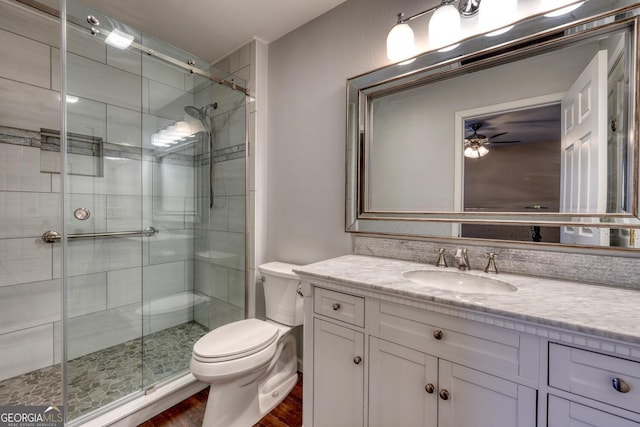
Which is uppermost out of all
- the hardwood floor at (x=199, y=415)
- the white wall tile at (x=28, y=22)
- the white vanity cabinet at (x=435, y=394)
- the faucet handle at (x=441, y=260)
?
the white wall tile at (x=28, y=22)

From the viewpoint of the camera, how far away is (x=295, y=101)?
1945mm

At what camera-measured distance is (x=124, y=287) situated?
6.14 feet

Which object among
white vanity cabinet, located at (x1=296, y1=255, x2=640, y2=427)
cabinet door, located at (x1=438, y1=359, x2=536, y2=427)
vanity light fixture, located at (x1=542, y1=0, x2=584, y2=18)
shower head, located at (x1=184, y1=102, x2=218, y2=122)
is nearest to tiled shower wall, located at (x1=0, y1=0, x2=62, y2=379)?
shower head, located at (x1=184, y1=102, x2=218, y2=122)

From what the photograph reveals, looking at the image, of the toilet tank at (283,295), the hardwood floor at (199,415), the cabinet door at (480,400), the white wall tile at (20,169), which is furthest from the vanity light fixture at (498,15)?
the white wall tile at (20,169)

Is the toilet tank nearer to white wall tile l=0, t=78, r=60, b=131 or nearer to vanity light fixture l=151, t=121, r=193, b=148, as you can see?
vanity light fixture l=151, t=121, r=193, b=148

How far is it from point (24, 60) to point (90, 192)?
37.1 inches

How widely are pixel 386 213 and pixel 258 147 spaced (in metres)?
1.16

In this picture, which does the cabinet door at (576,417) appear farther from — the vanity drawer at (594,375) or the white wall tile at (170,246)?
the white wall tile at (170,246)

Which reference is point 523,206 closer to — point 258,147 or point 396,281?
point 396,281

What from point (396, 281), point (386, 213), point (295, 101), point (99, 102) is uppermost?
point (295, 101)

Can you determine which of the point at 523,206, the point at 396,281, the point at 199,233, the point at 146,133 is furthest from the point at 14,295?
the point at 523,206

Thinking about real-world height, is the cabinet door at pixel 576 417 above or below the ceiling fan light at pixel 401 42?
below

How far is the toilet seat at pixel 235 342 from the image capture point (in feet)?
4.28

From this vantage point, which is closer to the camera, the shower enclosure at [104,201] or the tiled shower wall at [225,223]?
the shower enclosure at [104,201]
